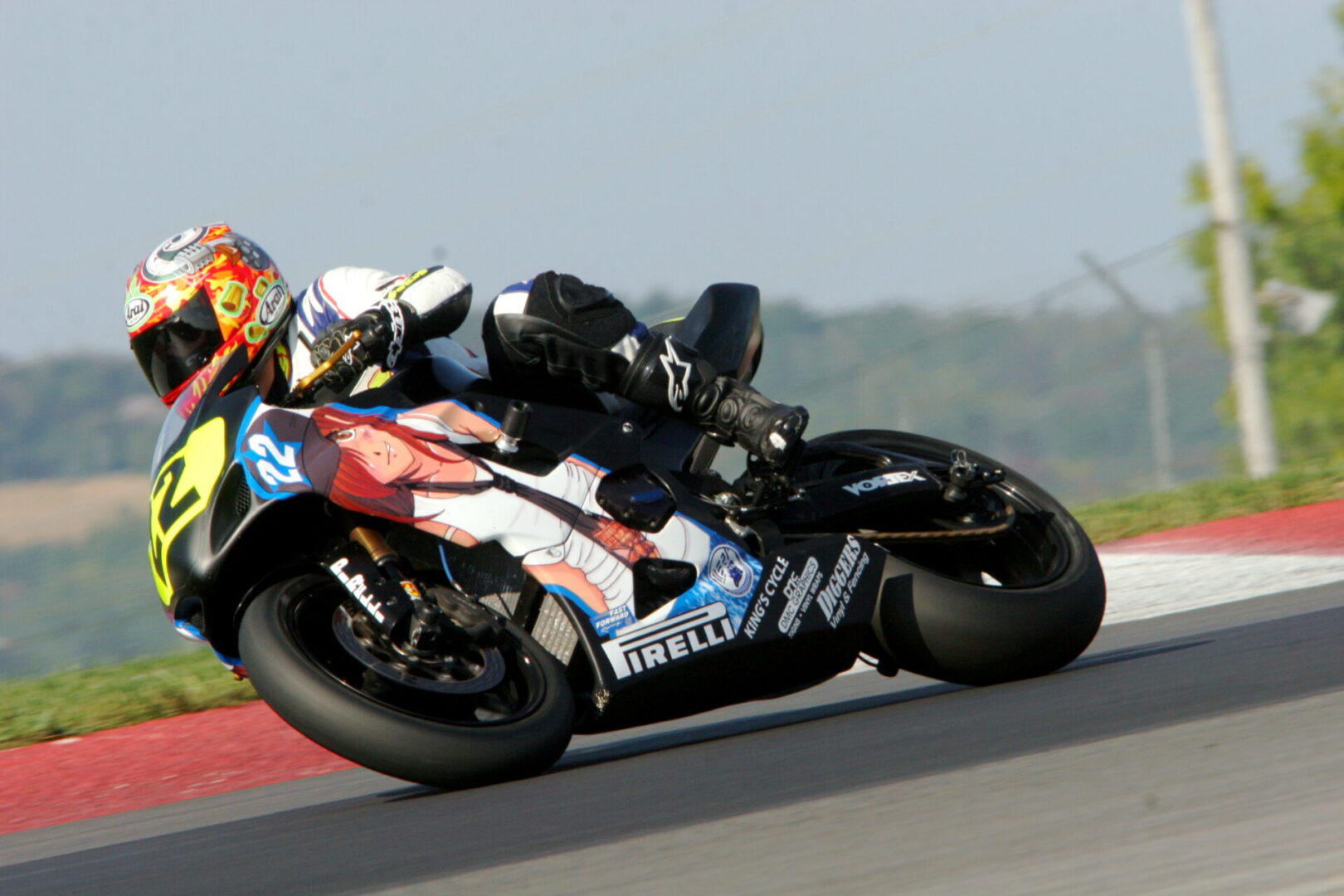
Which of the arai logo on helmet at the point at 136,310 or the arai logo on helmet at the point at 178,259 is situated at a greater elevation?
the arai logo on helmet at the point at 178,259

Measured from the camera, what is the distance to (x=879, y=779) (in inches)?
134

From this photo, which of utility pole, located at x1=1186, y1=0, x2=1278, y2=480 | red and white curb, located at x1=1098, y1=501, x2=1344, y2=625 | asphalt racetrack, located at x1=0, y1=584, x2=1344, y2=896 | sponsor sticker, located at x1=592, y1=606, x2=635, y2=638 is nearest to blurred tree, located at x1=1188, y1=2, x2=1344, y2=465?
utility pole, located at x1=1186, y1=0, x2=1278, y2=480

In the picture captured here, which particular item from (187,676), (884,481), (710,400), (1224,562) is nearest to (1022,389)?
(1224,562)

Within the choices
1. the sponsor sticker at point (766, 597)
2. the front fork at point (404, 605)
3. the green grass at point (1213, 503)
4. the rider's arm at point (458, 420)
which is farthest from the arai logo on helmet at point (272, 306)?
the green grass at point (1213, 503)

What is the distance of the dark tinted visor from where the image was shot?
4.15 metres

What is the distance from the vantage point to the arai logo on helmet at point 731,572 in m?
Result: 4.03

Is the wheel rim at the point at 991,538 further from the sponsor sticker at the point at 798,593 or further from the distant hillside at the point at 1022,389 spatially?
the distant hillside at the point at 1022,389

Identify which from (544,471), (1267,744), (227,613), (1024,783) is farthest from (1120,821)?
(227,613)

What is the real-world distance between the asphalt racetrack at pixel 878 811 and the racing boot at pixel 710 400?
720 mm

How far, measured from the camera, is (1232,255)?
1056 centimetres

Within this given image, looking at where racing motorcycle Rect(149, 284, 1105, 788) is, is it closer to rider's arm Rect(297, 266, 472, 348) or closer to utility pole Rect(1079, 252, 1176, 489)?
rider's arm Rect(297, 266, 472, 348)

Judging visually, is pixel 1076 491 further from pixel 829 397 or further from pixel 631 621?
pixel 631 621

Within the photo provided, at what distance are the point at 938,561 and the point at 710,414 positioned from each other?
33.7 inches

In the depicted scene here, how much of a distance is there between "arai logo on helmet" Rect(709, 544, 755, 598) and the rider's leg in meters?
0.28
